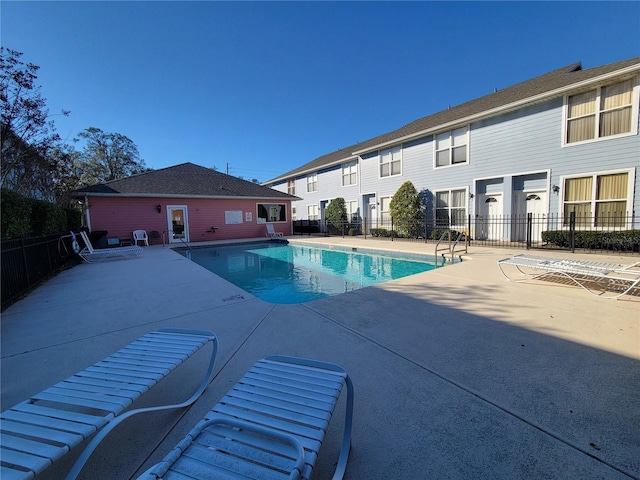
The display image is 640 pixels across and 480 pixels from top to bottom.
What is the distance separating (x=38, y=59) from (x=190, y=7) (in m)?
6.24

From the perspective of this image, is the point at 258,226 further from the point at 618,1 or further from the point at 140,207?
the point at 618,1

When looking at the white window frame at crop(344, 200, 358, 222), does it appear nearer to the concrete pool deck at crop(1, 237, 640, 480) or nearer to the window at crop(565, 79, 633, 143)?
the window at crop(565, 79, 633, 143)

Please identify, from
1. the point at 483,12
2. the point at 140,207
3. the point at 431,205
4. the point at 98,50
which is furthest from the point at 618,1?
the point at 140,207

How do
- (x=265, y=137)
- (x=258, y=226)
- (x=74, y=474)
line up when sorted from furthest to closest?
(x=265, y=137), (x=258, y=226), (x=74, y=474)

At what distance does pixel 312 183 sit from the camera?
22.7m

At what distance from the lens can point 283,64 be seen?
44.3ft

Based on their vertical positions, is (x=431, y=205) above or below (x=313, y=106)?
below

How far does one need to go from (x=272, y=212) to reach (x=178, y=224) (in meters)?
6.05

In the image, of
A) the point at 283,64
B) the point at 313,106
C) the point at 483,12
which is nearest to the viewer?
the point at 483,12

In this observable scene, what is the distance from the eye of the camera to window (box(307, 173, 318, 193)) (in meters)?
22.2

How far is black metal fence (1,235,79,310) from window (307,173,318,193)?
649 inches

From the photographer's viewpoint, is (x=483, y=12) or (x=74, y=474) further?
(x=483, y=12)

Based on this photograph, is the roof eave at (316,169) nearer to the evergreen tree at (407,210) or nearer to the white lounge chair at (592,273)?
the evergreen tree at (407,210)

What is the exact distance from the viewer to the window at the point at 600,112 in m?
8.54
